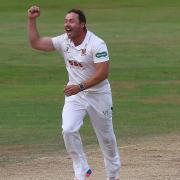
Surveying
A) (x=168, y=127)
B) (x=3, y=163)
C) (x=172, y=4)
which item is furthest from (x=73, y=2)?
(x=3, y=163)

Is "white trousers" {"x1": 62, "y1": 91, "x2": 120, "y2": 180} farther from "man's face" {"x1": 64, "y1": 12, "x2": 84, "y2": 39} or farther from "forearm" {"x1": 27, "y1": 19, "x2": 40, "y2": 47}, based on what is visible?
"forearm" {"x1": 27, "y1": 19, "x2": 40, "y2": 47}

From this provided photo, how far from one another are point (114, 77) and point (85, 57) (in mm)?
17802

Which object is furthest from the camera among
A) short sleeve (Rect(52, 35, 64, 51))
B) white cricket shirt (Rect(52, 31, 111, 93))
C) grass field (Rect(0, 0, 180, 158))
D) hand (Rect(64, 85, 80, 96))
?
grass field (Rect(0, 0, 180, 158))

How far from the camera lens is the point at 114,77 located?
92.7ft

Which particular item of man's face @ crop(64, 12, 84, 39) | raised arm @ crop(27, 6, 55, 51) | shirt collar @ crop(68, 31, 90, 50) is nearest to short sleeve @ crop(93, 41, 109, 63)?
shirt collar @ crop(68, 31, 90, 50)

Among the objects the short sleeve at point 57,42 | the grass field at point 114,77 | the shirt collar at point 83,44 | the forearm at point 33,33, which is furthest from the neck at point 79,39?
the grass field at point 114,77

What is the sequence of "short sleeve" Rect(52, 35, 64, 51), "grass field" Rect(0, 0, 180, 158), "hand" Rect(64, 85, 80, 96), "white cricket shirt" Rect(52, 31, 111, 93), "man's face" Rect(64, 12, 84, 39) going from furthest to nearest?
"grass field" Rect(0, 0, 180, 158), "short sleeve" Rect(52, 35, 64, 51), "man's face" Rect(64, 12, 84, 39), "white cricket shirt" Rect(52, 31, 111, 93), "hand" Rect(64, 85, 80, 96)

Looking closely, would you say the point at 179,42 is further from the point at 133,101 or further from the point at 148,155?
the point at 148,155

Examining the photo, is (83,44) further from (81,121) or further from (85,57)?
(81,121)

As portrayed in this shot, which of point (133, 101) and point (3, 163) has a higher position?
point (3, 163)

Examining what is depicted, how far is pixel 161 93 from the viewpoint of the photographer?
23.8 m

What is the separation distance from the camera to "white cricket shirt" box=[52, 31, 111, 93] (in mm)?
10383

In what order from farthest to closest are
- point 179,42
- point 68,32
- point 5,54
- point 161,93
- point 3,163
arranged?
point 179,42
point 5,54
point 161,93
point 3,163
point 68,32

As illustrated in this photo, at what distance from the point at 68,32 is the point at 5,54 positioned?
84.4ft
